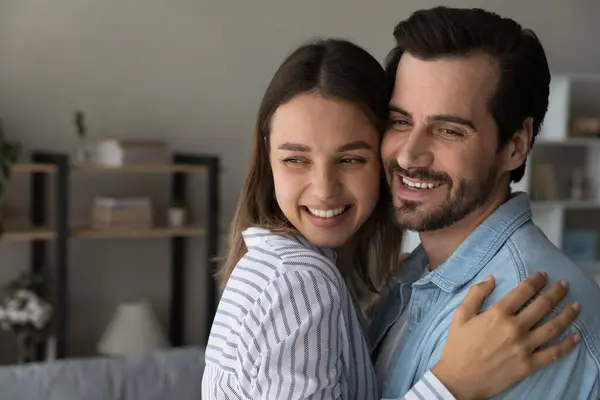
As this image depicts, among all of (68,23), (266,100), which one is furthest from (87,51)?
(266,100)

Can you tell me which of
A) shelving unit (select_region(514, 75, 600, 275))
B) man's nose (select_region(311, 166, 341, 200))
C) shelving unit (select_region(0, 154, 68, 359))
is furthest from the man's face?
shelving unit (select_region(514, 75, 600, 275))

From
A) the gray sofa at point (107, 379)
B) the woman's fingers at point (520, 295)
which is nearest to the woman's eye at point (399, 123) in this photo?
the woman's fingers at point (520, 295)

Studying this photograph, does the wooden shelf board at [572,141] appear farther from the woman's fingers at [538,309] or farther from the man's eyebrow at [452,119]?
the woman's fingers at [538,309]

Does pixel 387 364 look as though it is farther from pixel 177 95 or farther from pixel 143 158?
pixel 177 95

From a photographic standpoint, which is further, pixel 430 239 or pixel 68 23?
pixel 68 23

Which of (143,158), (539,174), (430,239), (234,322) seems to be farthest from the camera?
(539,174)

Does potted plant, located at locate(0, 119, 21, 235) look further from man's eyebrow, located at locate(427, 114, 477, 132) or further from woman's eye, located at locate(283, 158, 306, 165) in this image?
man's eyebrow, located at locate(427, 114, 477, 132)

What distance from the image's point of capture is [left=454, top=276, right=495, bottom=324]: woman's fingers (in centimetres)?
114

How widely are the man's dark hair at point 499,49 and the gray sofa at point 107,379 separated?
1.78 meters

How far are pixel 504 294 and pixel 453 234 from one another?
0.70ft

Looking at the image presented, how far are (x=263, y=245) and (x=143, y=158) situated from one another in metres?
2.28

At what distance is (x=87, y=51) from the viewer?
12.1 feet

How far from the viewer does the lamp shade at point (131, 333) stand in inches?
139

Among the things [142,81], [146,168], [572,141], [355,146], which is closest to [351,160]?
[355,146]
